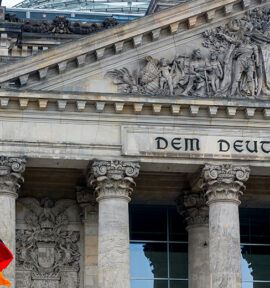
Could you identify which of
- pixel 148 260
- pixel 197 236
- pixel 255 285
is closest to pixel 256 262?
pixel 255 285

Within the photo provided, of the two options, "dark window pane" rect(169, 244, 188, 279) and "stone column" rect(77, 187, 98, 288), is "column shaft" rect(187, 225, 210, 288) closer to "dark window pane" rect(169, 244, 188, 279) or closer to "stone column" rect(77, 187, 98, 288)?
"dark window pane" rect(169, 244, 188, 279)

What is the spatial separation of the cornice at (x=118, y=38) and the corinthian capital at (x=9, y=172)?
264cm

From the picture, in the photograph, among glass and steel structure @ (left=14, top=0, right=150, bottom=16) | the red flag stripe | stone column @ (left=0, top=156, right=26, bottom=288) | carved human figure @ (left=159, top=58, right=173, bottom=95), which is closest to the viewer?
the red flag stripe

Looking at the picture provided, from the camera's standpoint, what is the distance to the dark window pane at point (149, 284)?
1813 inches

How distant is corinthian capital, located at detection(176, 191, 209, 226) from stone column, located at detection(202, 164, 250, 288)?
2506 mm

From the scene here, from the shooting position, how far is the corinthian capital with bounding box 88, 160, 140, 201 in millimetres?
41094

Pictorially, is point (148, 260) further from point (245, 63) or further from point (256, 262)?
point (245, 63)

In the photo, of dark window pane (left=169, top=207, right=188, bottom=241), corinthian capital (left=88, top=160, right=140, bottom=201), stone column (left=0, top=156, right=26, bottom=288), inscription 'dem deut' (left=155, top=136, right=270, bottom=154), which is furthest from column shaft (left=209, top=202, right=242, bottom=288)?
stone column (left=0, top=156, right=26, bottom=288)

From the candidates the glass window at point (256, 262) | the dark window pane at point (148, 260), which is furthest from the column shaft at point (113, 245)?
the glass window at point (256, 262)

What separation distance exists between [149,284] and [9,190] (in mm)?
8274

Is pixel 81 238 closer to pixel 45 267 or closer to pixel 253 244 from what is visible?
pixel 45 267

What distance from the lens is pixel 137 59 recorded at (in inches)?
1676

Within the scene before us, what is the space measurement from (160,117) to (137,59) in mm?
2295

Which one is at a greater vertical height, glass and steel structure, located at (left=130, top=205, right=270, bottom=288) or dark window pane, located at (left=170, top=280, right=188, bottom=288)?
glass and steel structure, located at (left=130, top=205, right=270, bottom=288)
